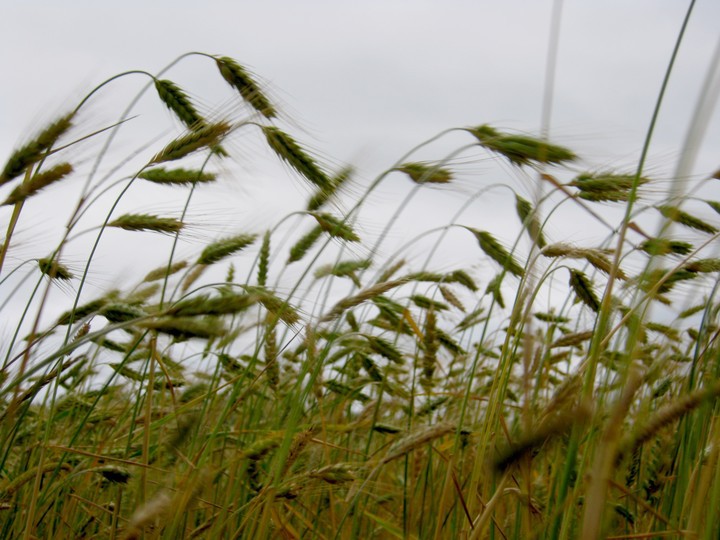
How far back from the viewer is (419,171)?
2.05 m

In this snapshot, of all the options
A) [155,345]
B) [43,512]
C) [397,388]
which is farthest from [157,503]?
[397,388]

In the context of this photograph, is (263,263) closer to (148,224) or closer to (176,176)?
(176,176)

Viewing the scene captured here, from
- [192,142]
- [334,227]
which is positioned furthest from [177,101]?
[334,227]

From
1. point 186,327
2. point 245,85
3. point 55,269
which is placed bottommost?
point 186,327

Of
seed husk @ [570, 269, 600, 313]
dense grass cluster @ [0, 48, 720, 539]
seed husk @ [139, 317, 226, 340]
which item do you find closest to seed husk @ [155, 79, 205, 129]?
dense grass cluster @ [0, 48, 720, 539]

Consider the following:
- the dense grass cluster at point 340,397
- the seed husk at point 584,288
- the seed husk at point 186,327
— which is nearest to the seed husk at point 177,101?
the dense grass cluster at point 340,397

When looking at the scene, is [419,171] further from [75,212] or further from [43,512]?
[43,512]

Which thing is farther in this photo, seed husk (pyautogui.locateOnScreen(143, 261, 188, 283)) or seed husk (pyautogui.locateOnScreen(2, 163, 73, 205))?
seed husk (pyautogui.locateOnScreen(143, 261, 188, 283))

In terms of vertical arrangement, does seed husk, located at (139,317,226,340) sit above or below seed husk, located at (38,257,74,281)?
below

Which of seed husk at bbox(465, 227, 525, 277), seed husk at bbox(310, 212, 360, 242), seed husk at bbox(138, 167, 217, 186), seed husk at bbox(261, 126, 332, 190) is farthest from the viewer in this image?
seed husk at bbox(465, 227, 525, 277)

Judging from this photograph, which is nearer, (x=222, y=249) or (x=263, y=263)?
(x=222, y=249)

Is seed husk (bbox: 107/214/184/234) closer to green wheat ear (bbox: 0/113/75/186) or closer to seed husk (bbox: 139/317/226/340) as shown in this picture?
green wheat ear (bbox: 0/113/75/186)

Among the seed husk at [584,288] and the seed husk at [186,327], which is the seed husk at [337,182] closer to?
the seed husk at [584,288]

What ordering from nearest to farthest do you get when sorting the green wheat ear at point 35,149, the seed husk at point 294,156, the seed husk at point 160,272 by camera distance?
the green wheat ear at point 35,149, the seed husk at point 294,156, the seed husk at point 160,272
